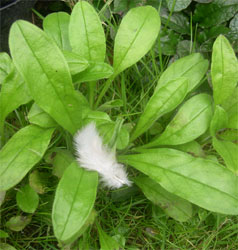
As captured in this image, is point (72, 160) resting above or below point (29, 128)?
below

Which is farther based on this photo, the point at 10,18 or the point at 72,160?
the point at 10,18

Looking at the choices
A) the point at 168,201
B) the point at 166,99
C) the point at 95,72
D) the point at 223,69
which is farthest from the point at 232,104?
the point at 95,72

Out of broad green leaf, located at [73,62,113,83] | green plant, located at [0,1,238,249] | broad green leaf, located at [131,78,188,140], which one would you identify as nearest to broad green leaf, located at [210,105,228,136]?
green plant, located at [0,1,238,249]

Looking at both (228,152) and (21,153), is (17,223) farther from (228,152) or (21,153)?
(228,152)

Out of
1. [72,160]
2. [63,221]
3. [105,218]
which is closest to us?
[63,221]

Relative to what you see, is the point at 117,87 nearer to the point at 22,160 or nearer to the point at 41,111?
the point at 41,111

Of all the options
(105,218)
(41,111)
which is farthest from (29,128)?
(105,218)

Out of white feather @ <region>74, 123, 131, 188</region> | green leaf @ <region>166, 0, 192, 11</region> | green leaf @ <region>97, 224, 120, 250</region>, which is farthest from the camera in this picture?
green leaf @ <region>166, 0, 192, 11</region>

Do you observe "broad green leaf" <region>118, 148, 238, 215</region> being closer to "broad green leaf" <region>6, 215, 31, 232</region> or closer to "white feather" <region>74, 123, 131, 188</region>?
"white feather" <region>74, 123, 131, 188</region>
